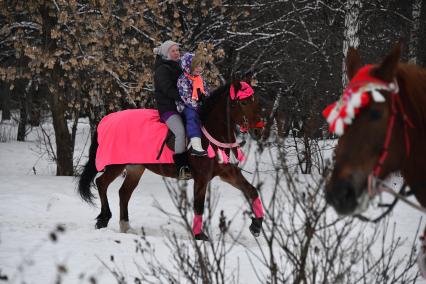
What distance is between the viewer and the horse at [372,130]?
2.02m

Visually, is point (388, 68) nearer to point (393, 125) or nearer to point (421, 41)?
point (393, 125)

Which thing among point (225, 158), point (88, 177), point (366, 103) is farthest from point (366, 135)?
point (88, 177)

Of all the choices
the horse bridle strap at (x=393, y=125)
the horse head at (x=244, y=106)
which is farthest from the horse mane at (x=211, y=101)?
the horse bridle strap at (x=393, y=125)

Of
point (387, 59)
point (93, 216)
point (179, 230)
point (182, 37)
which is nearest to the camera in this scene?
point (387, 59)

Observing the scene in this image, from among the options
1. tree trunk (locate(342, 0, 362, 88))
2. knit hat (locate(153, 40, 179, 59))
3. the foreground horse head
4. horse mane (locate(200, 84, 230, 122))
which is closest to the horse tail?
knit hat (locate(153, 40, 179, 59))

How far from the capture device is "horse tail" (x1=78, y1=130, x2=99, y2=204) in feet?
22.9

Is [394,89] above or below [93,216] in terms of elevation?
above

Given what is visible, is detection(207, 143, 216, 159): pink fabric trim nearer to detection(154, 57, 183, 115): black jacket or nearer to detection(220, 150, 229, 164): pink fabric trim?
detection(220, 150, 229, 164): pink fabric trim

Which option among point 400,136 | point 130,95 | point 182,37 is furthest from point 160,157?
point 182,37

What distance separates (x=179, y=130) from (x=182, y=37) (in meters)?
6.32

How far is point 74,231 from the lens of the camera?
20.9 ft

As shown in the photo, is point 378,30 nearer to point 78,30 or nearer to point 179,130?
point 78,30

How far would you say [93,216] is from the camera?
25.2 feet

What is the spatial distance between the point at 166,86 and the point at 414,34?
7.65m
